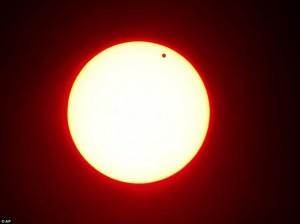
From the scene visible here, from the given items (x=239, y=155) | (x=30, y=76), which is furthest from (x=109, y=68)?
(x=239, y=155)

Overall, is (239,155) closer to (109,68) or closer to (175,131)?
(175,131)

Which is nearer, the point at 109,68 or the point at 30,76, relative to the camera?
the point at 109,68

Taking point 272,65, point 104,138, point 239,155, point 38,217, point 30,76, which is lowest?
point 38,217

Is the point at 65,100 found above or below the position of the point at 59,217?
above

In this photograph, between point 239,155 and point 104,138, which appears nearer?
point 104,138

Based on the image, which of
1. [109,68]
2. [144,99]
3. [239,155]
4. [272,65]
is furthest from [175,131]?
[272,65]

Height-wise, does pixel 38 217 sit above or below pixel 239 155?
below
